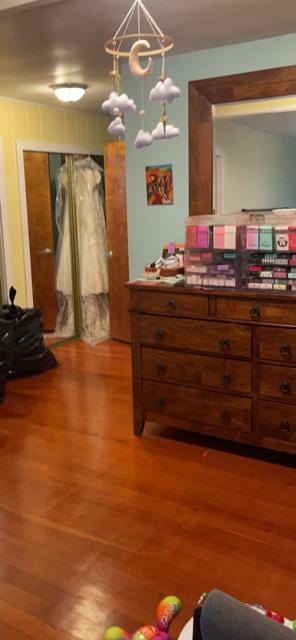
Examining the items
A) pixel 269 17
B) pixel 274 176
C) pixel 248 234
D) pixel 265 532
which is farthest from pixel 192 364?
pixel 269 17

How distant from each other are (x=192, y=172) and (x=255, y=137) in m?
0.48

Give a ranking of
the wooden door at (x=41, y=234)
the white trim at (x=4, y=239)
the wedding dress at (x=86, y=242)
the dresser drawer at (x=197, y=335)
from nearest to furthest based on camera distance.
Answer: the dresser drawer at (x=197, y=335) → the white trim at (x=4, y=239) → the wooden door at (x=41, y=234) → the wedding dress at (x=86, y=242)

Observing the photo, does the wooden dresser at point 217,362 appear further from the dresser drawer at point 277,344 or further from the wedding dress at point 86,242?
the wedding dress at point 86,242

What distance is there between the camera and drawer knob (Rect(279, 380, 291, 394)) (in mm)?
2768

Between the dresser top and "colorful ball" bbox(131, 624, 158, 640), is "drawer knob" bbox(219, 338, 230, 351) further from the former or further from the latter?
"colorful ball" bbox(131, 624, 158, 640)

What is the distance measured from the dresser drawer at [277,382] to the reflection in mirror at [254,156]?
39.5 inches

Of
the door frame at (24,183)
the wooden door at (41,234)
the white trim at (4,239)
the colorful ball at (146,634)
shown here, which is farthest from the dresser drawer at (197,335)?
the wooden door at (41,234)

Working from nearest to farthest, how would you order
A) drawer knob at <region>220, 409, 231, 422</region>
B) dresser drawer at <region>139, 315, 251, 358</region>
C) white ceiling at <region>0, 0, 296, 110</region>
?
white ceiling at <region>0, 0, 296, 110</region> → dresser drawer at <region>139, 315, 251, 358</region> → drawer knob at <region>220, 409, 231, 422</region>

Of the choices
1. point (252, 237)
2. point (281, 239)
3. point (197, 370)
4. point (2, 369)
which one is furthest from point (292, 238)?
point (2, 369)

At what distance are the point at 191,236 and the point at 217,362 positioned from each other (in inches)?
26.9

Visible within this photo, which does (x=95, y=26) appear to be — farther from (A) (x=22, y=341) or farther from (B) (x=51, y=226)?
(B) (x=51, y=226)

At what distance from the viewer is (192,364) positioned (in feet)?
9.92

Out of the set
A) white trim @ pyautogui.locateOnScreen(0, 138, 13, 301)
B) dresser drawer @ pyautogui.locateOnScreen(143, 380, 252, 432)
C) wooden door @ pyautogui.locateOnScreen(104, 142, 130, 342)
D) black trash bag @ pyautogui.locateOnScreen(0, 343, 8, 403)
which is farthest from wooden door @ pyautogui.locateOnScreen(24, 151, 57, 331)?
dresser drawer @ pyautogui.locateOnScreen(143, 380, 252, 432)

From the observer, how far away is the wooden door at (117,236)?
5.08 m
